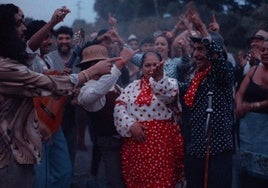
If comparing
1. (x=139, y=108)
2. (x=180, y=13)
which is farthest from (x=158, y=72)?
(x=180, y=13)

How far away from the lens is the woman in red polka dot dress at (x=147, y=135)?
15.5 ft

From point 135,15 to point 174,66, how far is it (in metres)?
22.7

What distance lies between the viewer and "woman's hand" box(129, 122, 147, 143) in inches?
184

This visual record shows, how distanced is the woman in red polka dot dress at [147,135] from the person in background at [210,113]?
23 cm

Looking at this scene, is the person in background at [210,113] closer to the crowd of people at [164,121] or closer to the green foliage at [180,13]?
the crowd of people at [164,121]

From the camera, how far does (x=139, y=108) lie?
4.80 meters

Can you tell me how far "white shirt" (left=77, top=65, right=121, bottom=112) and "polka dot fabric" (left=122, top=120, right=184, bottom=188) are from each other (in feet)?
1.66

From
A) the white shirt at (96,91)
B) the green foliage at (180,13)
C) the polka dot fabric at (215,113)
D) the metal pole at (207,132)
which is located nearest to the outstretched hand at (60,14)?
the white shirt at (96,91)

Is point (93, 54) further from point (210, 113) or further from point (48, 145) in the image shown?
point (210, 113)

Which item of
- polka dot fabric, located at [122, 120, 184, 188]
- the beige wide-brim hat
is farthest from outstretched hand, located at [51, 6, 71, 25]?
polka dot fabric, located at [122, 120, 184, 188]

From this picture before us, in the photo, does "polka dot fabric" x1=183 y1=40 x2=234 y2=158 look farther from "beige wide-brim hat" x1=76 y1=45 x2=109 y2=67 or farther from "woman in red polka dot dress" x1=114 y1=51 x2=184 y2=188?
"beige wide-brim hat" x1=76 y1=45 x2=109 y2=67

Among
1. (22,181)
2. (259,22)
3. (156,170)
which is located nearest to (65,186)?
(156,170)

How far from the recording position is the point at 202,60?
4.68m

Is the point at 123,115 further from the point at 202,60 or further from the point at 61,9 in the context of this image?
the point at 61,9
